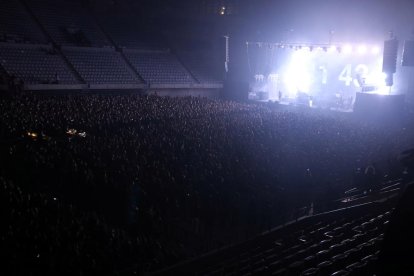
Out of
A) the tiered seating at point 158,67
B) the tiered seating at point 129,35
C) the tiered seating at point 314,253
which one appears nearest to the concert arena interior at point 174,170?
the tiered seating at point 314,253

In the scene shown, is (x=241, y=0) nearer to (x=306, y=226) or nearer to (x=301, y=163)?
(x=301, y=163)

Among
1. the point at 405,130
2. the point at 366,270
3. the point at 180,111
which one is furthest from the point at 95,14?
the point at 366,270

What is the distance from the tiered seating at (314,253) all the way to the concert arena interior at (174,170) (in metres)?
0.03

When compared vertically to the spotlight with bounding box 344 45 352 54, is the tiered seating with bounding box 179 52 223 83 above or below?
below

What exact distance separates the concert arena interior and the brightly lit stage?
3.40 metres

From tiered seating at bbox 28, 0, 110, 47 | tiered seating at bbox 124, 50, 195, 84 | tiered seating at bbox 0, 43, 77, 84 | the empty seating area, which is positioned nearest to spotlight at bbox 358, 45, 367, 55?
the empty seating area

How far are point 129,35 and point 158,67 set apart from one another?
171 inches

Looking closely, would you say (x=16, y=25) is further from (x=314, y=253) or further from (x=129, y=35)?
(x=314, y=253)

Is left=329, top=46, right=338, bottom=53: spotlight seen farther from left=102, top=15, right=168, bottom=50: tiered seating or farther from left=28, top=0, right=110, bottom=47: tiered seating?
left=28, top=0, right=110, bottom=47: tiered seating

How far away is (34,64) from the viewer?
78.4 feet

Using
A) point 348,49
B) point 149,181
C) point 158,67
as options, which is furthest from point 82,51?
point 348,49

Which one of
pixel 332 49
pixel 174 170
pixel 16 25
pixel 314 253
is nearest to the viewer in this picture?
pixel 314 253

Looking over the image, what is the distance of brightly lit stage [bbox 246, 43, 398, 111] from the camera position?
33.4m

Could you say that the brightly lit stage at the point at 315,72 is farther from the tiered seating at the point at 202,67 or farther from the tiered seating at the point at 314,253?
the tiered seating at the point at 314,253
